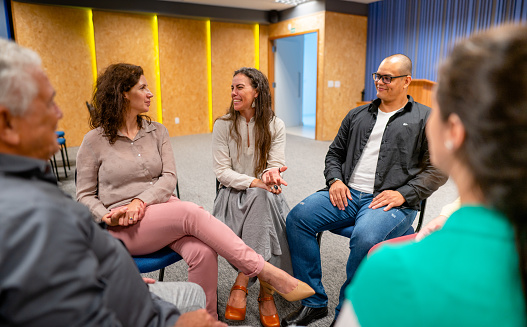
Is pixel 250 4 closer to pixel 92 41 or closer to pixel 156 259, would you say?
pixel 92 41

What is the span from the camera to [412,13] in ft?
20.6

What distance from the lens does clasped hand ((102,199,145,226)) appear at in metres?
1.65

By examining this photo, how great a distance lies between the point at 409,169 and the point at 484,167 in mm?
1472

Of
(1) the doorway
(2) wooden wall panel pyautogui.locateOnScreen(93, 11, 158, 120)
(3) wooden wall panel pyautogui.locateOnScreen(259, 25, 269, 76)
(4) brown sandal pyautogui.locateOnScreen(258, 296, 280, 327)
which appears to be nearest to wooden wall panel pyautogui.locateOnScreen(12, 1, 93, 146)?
(2) wooden wall panel pyautogui.locateOnScreen(93, 11, 158, 120)

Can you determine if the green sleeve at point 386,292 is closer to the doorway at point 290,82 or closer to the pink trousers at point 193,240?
the pink trousers at point 193,240

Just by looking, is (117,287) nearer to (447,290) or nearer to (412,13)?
(447,290)

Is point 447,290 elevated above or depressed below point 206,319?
above

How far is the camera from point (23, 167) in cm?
79

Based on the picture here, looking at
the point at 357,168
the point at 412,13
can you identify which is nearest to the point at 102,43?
the point at 412,13

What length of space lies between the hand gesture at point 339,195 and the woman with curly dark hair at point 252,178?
0.98 feet

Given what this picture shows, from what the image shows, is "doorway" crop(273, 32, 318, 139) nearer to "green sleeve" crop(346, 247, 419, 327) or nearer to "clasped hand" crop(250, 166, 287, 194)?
"clasped hand" crop(250, 166, 287, 194)

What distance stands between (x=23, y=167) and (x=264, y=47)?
313 inches

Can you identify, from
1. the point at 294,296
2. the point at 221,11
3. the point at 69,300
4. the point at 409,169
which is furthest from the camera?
the point at 221,11

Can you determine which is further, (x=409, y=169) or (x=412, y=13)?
(x=412, y=13)
